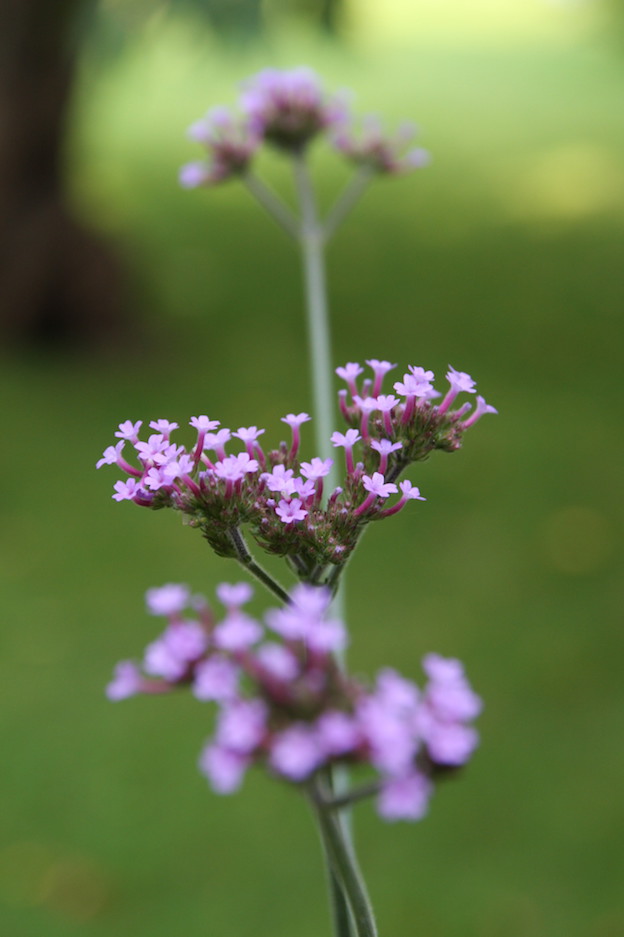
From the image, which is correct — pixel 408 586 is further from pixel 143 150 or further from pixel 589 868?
pixel 143 150

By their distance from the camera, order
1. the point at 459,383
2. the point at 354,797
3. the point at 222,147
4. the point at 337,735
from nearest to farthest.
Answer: the point at 337,735
the point at 354,797
the point at 459,383
the point at 222,147

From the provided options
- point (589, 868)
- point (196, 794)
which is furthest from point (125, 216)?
point (589, 868)

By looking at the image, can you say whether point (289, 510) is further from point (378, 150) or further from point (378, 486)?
point (378, 150)

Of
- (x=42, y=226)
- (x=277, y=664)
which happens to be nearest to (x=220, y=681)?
(x=277, y=664)

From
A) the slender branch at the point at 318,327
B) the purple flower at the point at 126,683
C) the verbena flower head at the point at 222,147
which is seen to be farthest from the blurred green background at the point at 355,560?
the verbena flower head at the point at 222,147

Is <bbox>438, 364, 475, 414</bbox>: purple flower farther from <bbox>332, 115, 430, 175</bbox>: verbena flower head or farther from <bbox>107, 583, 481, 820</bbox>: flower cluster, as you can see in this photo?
<bbox>332, 115, 430, 175</bbox>: verbena flower head

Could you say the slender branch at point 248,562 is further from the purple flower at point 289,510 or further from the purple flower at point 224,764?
the purple flower at point 224,764

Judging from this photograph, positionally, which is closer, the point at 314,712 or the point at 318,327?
the point at 314,712
